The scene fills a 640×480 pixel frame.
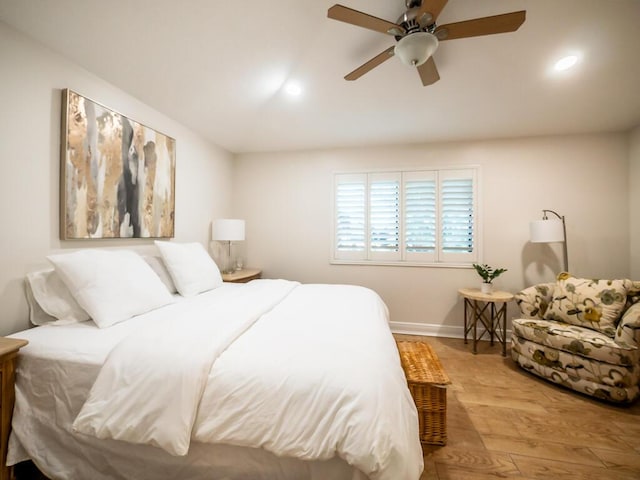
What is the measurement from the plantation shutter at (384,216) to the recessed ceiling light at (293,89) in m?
1.47

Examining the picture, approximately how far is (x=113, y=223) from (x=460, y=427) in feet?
9.75

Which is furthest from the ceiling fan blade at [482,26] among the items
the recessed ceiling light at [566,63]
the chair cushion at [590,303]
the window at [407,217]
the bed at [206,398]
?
the chair cushion at [590,303]

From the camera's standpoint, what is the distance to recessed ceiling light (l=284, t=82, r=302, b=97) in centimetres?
262

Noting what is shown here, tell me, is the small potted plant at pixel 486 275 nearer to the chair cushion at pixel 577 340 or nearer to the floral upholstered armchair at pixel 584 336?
the floral upholstered armchair at pixel 584 336

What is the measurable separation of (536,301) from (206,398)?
10.3 feet

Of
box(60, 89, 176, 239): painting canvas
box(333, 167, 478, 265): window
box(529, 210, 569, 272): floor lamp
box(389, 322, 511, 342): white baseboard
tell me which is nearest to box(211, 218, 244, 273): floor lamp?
box(60, 89, 176, 239): painting canvas

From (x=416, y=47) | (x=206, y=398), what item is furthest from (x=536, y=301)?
(x=206, y=398)

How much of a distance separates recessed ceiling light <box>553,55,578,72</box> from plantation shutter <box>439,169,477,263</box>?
1.26m

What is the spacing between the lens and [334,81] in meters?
2.54

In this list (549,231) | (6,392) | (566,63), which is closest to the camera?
(6,392)

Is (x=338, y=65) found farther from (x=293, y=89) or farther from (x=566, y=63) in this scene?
(x=566, y=63)

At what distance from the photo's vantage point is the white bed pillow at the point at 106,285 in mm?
1575

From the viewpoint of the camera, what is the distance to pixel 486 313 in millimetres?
3385

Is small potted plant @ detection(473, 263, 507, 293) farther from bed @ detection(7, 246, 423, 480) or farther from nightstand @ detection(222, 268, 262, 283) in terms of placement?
nightstand @ detection(222, 268, 262, 283)
